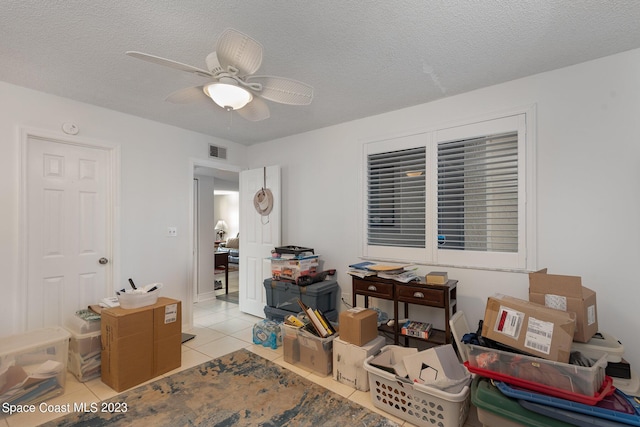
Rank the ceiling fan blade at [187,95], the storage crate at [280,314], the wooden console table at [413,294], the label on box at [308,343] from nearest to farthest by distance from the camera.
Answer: the ceiling fan blade at [187,95] < the wooden console table at [413,294] < the label on box at [308,343] < the storage crate at [280,314]

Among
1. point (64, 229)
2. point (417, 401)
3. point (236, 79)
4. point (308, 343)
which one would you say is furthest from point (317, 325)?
point (64, 229)

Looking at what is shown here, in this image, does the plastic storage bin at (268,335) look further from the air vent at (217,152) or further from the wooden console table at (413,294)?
the air vent at (217,152)

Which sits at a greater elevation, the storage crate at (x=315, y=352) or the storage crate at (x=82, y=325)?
the storage crate at (x=82, y=325)

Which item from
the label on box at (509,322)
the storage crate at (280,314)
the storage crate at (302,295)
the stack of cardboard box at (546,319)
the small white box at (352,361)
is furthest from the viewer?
the storage crate at (280,314)

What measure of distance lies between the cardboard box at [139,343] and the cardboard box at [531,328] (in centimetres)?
249

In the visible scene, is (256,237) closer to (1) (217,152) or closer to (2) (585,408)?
(1) (217,152)

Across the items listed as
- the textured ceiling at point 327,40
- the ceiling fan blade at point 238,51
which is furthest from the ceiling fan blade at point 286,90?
the textured ceiling at point 327,40

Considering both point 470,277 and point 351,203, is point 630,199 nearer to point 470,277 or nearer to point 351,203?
point 470,277

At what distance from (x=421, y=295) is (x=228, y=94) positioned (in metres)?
2.14

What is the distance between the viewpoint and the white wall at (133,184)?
99.1 inches

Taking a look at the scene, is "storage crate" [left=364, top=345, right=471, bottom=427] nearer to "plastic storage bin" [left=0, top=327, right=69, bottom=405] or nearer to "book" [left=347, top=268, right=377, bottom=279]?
"book" [left=347, top=268, right=377, bottom=279]

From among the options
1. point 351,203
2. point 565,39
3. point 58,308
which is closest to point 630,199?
point 565,39

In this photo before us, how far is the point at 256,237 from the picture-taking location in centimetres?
425

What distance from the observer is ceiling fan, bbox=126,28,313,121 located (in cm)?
152
